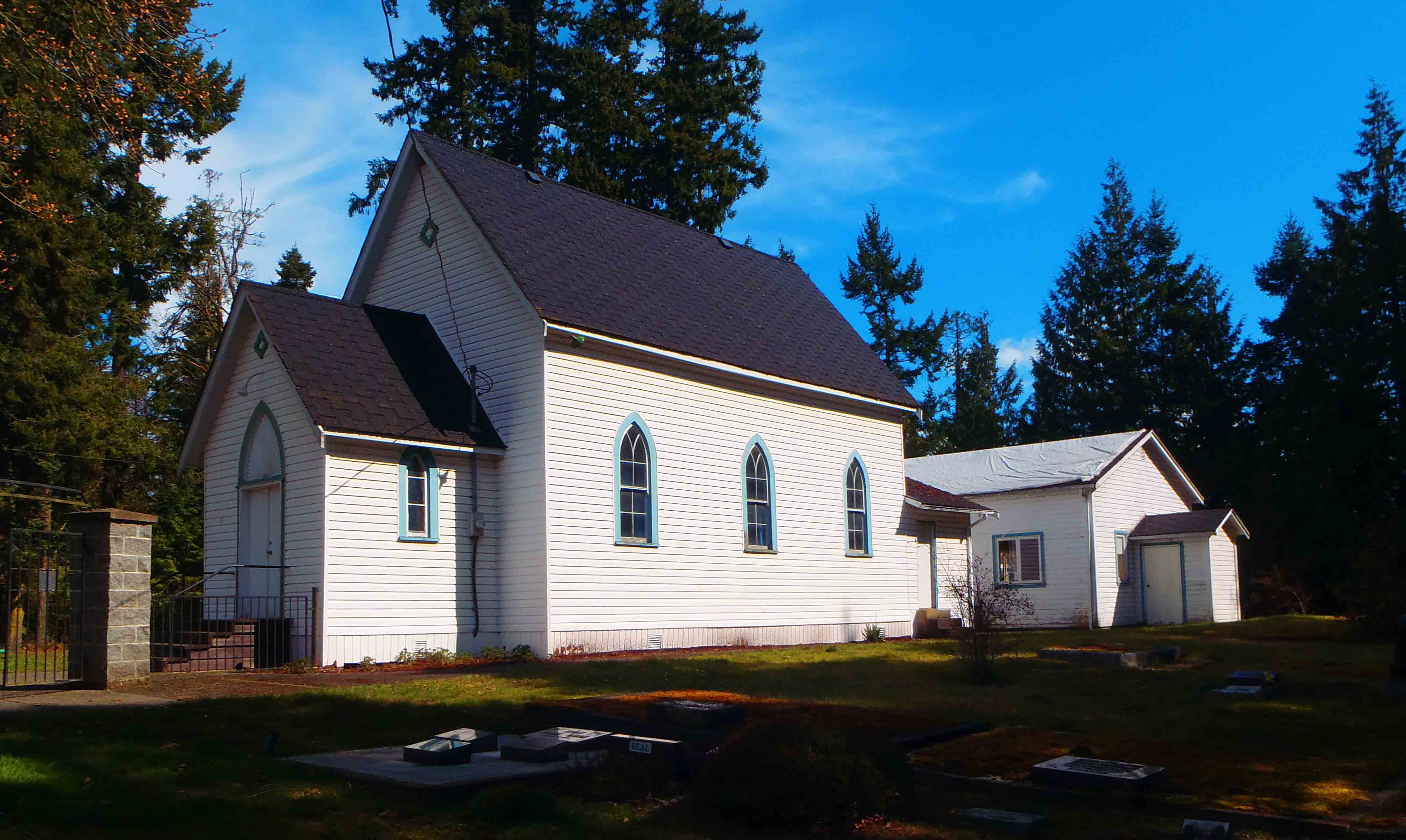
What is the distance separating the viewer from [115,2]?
501 inches

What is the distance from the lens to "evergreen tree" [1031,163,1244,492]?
180 feet

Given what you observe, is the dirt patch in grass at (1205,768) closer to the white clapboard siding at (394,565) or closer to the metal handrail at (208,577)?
the white clapboard siding at (394,565)

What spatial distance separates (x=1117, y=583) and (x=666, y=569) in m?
16.4

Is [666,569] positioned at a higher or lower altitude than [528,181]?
lower

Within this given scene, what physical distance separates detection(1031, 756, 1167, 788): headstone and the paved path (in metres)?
8.02

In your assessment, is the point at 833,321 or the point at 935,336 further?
the point at 935,336

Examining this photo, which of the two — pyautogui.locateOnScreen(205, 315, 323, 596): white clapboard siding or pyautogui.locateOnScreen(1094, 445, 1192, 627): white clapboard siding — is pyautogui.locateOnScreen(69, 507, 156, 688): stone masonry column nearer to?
pyautogui.locateOnScreen(205, 315, 323, 596): white clapboard siding

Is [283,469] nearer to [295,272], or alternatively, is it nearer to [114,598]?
[114,598]

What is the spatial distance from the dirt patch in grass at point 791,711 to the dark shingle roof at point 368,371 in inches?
304

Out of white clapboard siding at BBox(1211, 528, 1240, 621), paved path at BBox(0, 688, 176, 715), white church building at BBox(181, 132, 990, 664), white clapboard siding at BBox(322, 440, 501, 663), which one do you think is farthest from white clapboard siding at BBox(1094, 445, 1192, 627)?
paved path at BBox(0, 688, 176, 715)

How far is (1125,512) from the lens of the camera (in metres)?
32.3

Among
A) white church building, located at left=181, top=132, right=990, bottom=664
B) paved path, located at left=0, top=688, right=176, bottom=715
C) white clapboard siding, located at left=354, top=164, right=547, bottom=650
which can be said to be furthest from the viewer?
white clapboard siding, located at left=354, top=164, right=547, bottom=650

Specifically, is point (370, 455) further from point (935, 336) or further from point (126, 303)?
point (935, 336)

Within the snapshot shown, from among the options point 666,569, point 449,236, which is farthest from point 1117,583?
point 449,236
